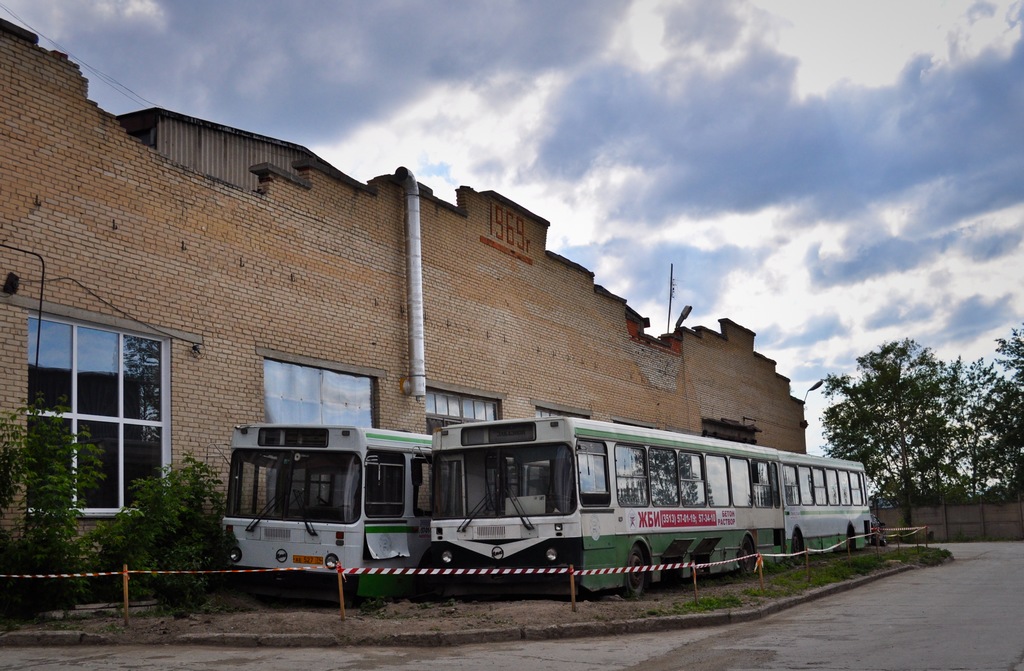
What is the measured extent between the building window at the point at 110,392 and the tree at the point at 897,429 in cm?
5251

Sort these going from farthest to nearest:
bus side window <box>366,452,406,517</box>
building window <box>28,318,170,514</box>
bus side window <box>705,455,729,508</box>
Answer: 1. bus side window <box>705,455,729,508</box>
2. bus side window <box>366,452,406,517</box>
3. building window <box>28,318,170,514</box>

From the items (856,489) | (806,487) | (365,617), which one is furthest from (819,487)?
(365,617)

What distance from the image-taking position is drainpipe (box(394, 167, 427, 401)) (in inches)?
921

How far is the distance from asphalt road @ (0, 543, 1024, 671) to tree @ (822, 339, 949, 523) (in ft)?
167

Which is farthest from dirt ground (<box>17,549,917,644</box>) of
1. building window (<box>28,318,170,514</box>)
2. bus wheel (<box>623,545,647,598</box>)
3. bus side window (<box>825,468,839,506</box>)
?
bus side window (<box>825,468,839,506</box>)

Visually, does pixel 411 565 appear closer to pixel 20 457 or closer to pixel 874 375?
pixel 20 457

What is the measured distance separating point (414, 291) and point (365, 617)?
10.5 metres

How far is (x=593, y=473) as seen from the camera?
16484 millimetres

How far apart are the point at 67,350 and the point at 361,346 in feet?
23.5

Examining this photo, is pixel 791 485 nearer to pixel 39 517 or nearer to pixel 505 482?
pixel 505 482

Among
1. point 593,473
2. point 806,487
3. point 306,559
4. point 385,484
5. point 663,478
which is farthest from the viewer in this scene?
point 806,487

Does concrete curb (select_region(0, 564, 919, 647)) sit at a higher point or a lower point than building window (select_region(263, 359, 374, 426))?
lower

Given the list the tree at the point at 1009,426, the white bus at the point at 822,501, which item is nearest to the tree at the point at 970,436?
the tree at the point at 1009,426

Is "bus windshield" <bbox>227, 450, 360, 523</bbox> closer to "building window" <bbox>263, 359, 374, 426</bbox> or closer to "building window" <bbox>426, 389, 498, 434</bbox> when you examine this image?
"building window" <bbox>263, 359, 374, 426</bbox>
